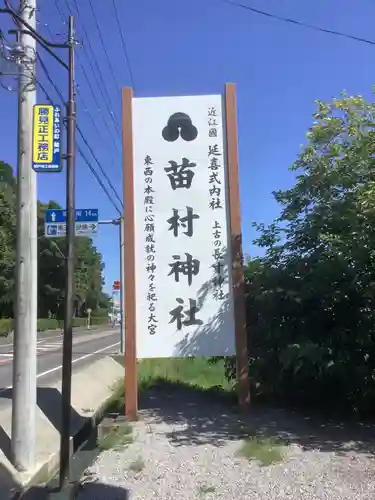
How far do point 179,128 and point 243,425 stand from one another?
16.0ft

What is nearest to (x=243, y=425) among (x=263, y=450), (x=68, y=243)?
(x=263, y=450)

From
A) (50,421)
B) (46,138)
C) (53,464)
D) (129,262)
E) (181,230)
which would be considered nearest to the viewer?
(46,138)

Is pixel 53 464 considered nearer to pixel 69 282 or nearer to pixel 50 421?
pixel 50 421

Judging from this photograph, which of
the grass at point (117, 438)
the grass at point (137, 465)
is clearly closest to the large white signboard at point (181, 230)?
the grass at point (117, 438)

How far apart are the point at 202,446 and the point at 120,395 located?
18.8 feet

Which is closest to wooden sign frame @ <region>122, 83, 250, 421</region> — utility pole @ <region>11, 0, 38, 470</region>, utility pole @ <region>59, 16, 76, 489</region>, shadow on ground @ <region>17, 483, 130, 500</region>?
utility pole @ <region>11, 0, 38, 470</region>

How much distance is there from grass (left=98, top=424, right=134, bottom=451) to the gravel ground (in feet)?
0.41

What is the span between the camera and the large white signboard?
28.3ft

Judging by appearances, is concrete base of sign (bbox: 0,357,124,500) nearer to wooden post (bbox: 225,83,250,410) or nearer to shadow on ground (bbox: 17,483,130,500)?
shadow on ground (bbox: 17,483,130,500)

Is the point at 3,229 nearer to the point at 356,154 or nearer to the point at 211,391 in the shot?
the point at 211,391

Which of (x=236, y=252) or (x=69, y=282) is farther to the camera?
(x=236, y=252)

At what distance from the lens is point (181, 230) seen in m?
8.81

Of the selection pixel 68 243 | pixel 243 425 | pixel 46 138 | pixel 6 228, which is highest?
pixel 6 228

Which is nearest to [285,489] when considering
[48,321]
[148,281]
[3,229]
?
[148,281]
